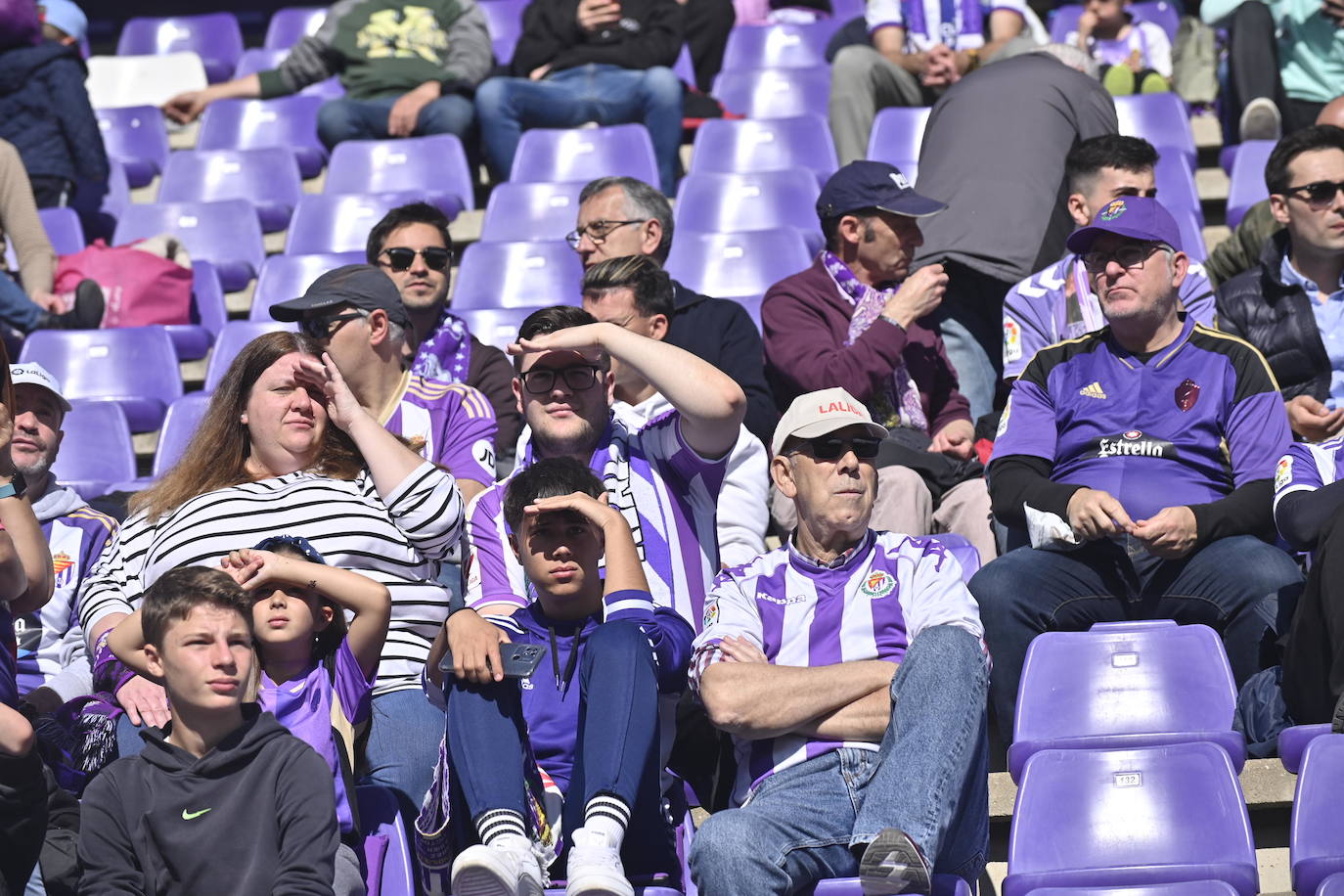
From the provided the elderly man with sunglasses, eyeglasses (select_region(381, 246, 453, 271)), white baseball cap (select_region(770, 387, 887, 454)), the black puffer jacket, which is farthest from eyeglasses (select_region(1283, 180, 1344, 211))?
eyeglasses (select_region(381, 246, 453, 271))

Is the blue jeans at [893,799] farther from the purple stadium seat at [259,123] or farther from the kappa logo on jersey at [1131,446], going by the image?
the purple stadium seat at [259,123]

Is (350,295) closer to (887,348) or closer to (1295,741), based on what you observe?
(887,348)

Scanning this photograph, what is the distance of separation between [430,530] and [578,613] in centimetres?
40

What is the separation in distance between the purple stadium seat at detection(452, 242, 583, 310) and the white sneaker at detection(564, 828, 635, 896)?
3276mm

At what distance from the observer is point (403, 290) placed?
5172 millimetres

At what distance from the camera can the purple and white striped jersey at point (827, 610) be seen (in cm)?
352

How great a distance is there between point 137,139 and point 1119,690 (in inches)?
228

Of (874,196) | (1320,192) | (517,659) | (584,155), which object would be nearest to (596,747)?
(517,659)

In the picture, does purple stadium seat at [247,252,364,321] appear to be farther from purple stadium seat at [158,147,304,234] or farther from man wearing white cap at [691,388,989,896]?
man wearing white cap at [691,388,989,896]

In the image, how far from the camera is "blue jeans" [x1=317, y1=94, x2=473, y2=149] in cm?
741

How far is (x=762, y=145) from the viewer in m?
7.14

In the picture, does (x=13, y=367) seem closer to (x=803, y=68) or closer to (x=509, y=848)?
(x=509, y=848)

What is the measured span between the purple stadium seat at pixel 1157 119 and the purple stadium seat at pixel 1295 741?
362 cm

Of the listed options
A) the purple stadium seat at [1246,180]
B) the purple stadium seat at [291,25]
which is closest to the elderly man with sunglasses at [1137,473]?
the purple stadium seat at [1246,180]
